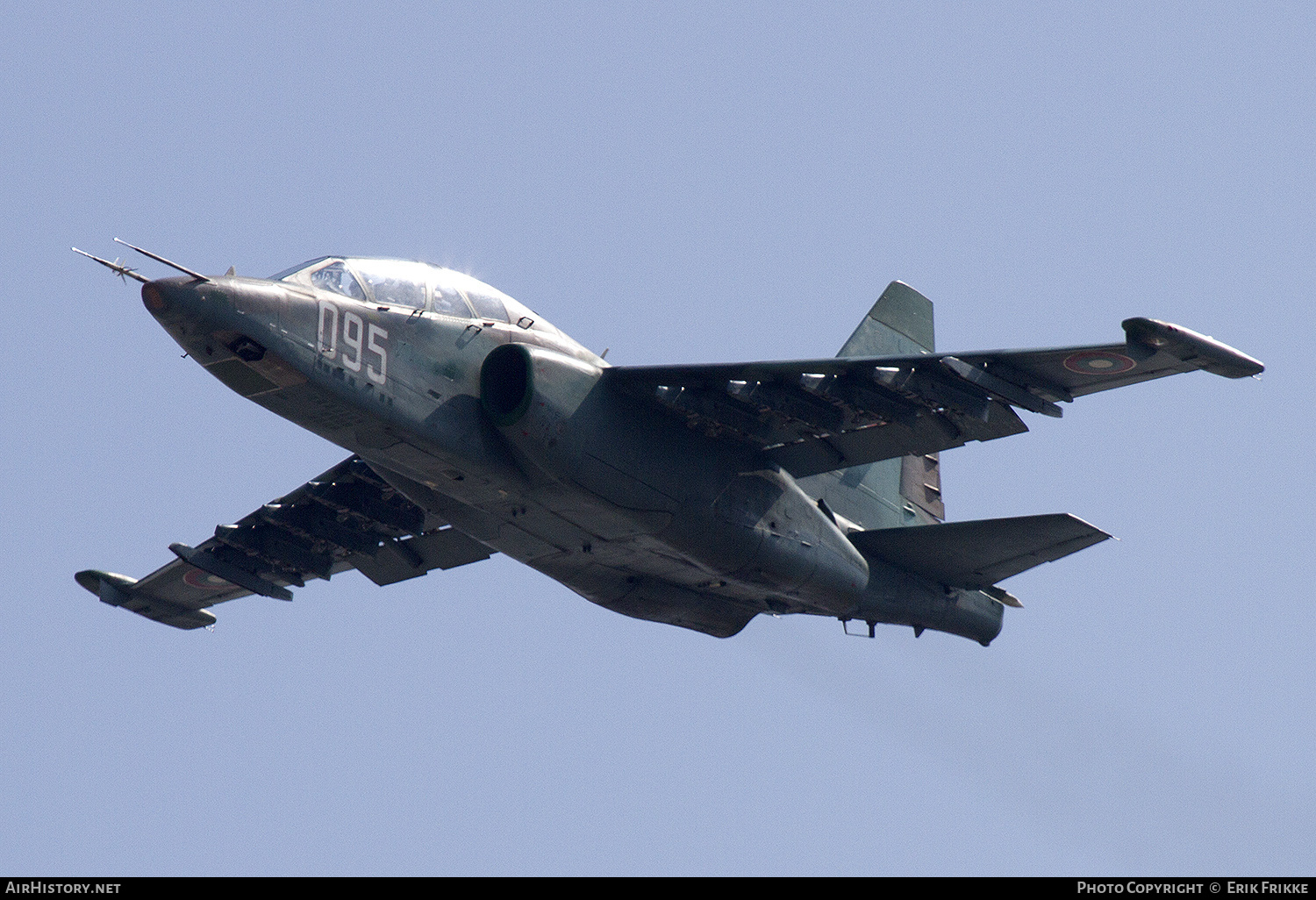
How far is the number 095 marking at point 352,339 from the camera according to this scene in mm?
22812

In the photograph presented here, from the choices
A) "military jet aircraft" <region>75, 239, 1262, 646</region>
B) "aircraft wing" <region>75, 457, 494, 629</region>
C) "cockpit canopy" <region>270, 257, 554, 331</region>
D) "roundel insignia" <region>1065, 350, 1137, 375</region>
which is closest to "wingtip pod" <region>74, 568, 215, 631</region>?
"aircraft wing" <region>75, 457, 494, 629</region>

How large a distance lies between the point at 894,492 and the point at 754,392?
7.18m

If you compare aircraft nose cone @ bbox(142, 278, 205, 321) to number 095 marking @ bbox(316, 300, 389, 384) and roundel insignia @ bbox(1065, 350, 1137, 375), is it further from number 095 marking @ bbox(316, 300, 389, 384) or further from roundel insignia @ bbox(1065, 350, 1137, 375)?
roundel insignia @ bbox(1065, 350, 1137, 375)

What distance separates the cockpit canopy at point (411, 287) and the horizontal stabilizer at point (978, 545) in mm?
7149

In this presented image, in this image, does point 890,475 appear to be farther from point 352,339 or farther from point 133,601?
point 133,601

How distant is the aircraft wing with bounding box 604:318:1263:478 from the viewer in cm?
2330

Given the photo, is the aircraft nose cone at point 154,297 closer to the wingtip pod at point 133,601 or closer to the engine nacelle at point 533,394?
the engine nacelle at point 533,394

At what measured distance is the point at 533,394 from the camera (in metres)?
23.7

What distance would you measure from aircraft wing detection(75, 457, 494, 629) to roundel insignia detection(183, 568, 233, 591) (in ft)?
0.05

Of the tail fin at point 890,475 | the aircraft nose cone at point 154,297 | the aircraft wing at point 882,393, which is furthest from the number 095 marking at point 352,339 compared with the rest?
the tail fin at point 890,475

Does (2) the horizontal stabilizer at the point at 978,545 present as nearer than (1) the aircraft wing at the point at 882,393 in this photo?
No
